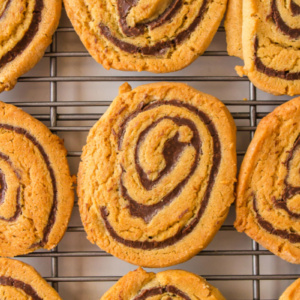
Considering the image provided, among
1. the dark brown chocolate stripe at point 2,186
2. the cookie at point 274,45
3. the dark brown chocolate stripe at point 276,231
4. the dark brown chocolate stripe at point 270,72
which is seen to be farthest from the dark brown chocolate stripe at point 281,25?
the dark brown chocolate stripe at point 2,186

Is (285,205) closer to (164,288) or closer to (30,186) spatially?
(164,288)

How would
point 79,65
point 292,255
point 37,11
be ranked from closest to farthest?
point 292,255, point 37,11, point 79,65

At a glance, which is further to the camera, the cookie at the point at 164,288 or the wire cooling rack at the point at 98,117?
the wire cooling rack at the point at 98,117

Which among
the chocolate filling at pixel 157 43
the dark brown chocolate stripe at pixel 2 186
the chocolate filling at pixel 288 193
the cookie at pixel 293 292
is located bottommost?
the cookie at pixel 293 292

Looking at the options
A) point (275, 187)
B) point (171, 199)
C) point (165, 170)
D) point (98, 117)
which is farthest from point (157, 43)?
point (275, 187)

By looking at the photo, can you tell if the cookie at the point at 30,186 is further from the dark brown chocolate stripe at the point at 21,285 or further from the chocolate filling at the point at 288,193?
the chocolate filling at the point at 288,193

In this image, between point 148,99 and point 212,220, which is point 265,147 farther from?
point 148,99

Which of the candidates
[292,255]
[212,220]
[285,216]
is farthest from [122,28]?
[292,255]

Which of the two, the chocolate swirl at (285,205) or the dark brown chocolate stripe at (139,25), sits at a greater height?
the dark brown chocolate stripe at (139,25)
